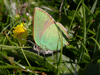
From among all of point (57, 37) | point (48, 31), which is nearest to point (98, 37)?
point (57, 37)

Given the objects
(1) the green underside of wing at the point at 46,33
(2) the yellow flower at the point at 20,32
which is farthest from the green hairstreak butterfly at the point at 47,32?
(2) the yellow flower at the point at 20,32

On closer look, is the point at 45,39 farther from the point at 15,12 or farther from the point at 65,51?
the point at 15,12

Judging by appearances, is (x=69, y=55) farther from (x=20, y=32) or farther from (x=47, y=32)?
(x=20, y=32)

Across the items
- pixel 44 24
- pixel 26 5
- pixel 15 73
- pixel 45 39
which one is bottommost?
pixel 15 73

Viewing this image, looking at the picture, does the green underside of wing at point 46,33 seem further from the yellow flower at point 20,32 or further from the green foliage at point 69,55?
the yellow flower at point 20,32

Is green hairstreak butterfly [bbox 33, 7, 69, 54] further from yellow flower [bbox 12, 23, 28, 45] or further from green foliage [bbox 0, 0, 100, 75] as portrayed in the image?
yellow flower [bbox 12, 23, 28, 45]

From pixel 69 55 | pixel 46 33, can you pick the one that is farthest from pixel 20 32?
pixel 69 55

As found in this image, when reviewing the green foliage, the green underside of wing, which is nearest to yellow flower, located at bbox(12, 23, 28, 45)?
the green foliage

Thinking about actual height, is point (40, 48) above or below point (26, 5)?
below
